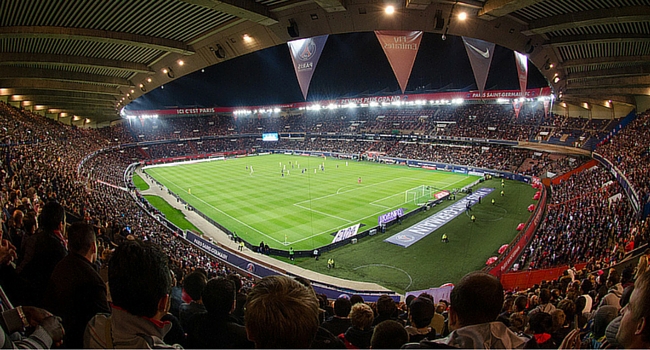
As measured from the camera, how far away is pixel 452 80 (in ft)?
222

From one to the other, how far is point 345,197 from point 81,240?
1322 inches

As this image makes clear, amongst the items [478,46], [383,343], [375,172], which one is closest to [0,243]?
[383,343]

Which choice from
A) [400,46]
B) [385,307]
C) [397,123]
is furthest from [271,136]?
[385,307]

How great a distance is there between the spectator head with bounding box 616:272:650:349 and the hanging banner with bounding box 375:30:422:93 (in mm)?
9174

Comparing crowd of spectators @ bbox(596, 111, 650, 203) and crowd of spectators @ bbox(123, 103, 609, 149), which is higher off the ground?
crowd of spectators @ bbox(123, 103, 609, 149)

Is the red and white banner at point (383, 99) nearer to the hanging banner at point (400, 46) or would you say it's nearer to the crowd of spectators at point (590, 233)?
the crowd of spectators at point (590, 233)

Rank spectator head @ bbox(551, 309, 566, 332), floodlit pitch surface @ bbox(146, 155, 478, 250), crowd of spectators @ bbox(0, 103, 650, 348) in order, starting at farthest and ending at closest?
floodlit pitch surface @ bbox(146, 155, 478, 250)
spectator head @ bbox(551, 309, 566, 332)
crowd of spectators @ bbox(0, 103, 650, 348)

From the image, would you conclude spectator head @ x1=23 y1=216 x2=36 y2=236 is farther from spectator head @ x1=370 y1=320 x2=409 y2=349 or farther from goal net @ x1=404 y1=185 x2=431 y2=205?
goal net @ x1=404 y1=185 x2=431 y2=205

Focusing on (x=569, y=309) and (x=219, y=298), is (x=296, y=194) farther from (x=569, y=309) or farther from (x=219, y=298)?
(x=219, y=298)

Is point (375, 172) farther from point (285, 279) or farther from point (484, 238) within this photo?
point (285, 279)

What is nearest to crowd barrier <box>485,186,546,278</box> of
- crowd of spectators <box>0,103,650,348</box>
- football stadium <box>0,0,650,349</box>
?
football stadium <box>0,0,650,349</box>

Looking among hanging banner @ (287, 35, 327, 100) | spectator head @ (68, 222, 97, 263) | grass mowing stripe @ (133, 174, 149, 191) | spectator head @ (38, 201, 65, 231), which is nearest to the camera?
spectator head @ (68, 222, 97, 263)

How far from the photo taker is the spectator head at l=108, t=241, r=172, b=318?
2195 millimetres

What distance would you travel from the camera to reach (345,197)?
1441 inches
